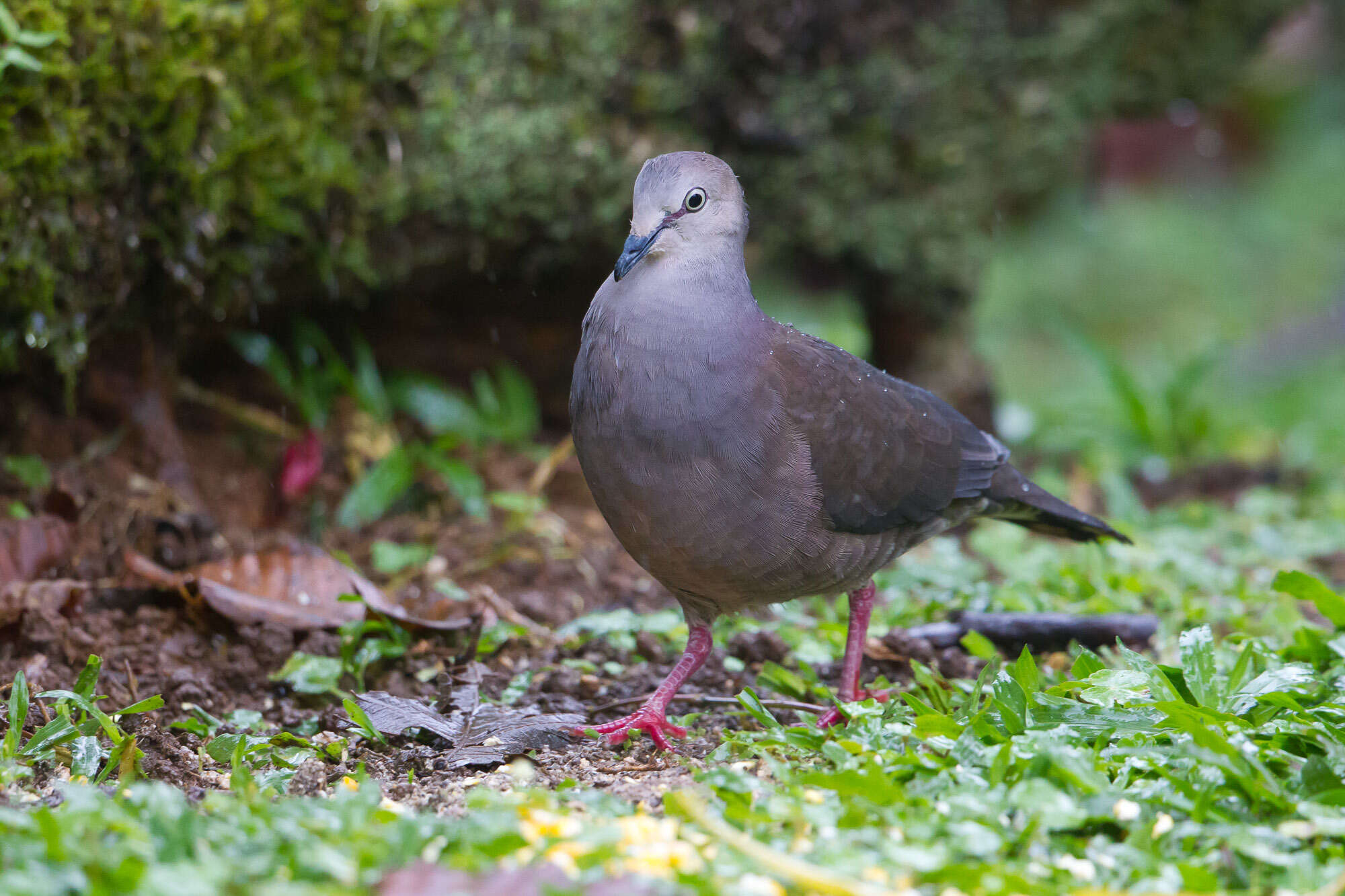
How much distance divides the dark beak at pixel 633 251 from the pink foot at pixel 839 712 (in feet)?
4.32

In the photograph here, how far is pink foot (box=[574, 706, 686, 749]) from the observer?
3.35 metres

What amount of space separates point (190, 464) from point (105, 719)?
2.43 metres

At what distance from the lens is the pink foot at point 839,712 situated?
11.2 feet

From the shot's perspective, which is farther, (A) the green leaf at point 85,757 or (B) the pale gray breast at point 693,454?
(B) the pale gray breast at point 693,454

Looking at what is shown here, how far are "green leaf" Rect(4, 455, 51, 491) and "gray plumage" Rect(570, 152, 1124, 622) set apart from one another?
2.31 m

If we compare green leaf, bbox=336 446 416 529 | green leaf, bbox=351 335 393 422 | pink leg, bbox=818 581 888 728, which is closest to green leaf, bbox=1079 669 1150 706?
pink leg, bbox=818 581 888 728

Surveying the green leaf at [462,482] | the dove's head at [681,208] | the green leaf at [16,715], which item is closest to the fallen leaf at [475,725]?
the green leaf at [16,715]

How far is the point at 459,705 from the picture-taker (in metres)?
3.37

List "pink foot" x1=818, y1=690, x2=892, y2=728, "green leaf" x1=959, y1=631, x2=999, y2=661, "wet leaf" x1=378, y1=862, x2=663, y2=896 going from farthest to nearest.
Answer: "green leaf" x1=959, y1=631, x2=999, y2=661, "pink foot" x1=818, y1=690, x2=892, y2=728, "wet leaf" x1=378, y1=862, x2=663, y2=896

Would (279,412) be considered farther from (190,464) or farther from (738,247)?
(738,247)

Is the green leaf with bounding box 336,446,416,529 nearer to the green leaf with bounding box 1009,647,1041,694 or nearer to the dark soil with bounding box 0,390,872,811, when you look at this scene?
the dark soil with bounding box 0,390,872,811

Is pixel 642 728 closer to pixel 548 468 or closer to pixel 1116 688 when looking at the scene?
pixel 1116 688

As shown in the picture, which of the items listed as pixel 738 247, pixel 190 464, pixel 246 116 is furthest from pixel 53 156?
pixel 738 247

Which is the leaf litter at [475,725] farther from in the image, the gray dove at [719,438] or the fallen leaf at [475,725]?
the gray dove at [719,438]
